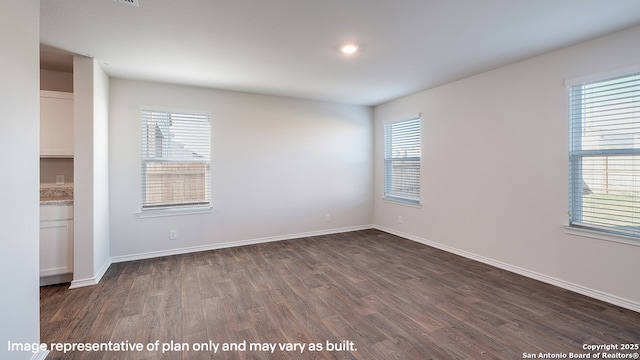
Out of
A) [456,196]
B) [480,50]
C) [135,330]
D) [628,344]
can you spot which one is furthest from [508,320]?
[135,330]

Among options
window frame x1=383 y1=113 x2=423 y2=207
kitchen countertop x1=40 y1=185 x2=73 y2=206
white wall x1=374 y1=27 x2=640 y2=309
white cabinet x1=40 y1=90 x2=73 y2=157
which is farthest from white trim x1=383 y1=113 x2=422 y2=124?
kitchen countertop x1=40 y1=185 x2=73 y2=206

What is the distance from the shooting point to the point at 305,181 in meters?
5.20

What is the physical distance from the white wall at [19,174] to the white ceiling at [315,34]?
2.18ft

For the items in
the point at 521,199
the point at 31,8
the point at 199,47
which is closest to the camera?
the point at 31,8

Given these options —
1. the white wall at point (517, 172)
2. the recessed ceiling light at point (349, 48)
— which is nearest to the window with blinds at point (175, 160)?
the recessed ceiling light at point (349, 48)

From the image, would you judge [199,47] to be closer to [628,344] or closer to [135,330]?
[135,330]

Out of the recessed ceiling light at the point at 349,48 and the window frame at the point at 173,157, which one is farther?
the window frame at the point at 173,157

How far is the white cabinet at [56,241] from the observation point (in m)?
3.04

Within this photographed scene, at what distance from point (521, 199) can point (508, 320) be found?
160 cm

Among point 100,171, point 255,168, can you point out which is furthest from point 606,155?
point 100,171

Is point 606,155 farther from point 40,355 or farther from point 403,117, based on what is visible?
point 40,355

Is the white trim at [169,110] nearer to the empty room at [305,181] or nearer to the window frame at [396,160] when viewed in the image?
the empty room at [305,181]

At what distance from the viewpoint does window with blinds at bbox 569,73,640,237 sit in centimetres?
255

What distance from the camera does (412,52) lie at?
3062 mm
